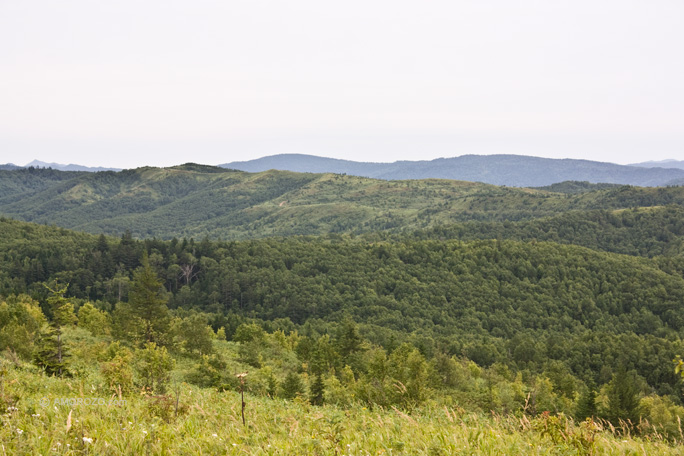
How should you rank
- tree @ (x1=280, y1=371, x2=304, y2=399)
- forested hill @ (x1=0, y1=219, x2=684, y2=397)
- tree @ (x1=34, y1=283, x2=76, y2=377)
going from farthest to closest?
forested hill @ (x1=0, y1=219, x2=684, y2=397) → tree @ (x1=280, y1=371, x2=304, y2=399) → tree @ (x1=34, y1=283, x2=76, y2=377)

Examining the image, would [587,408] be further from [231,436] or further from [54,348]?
[54,348]

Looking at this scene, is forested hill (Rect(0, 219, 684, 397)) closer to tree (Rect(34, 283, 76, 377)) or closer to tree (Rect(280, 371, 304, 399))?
tree (Rect(280, 371, 304, 399))

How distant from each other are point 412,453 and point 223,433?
12.5ft

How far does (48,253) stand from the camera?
161 meters

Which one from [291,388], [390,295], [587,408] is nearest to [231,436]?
[291,388]

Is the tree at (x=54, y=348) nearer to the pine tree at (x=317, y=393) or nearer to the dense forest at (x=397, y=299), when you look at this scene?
the pine tree at (x=317, y=393)

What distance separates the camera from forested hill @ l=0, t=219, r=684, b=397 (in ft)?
429

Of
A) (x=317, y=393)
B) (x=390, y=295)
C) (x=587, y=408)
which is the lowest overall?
(x=390, y=295)

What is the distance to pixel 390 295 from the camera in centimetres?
18025

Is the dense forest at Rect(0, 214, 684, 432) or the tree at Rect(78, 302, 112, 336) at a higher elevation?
the tree at Rect(78, 302, 112, 336)

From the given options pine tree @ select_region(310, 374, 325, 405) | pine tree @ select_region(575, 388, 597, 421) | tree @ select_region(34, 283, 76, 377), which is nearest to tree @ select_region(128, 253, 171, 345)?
tree @ select_region(34, 283, 76, 377)

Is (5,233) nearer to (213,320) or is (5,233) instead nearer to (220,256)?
(220,256)

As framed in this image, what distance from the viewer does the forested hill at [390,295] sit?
131 m

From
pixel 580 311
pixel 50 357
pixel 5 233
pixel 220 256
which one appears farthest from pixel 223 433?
pixel 5 233
